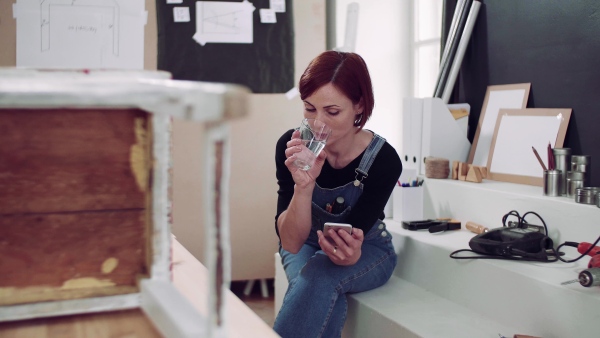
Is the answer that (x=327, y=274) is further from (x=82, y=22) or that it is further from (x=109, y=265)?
(x=82, y=22)

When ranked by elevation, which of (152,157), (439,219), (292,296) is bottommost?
(292,296)

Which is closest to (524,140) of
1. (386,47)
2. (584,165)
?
(584,165)

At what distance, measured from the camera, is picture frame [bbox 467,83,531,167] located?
7.96ft

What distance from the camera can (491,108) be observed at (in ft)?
8.41

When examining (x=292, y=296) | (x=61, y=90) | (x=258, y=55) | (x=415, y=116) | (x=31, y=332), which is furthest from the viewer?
(x=258, y=55)

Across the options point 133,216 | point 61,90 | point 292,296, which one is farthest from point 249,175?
point 61,90

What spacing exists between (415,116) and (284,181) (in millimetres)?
930

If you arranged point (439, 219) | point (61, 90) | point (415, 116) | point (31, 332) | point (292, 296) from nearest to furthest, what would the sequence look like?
point (61, 90) < point (31, 332) < point (292, 296) < point (439, 219) < point (415, 116)

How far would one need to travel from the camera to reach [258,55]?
300 centimetres

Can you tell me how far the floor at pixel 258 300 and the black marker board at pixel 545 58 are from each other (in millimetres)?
1277

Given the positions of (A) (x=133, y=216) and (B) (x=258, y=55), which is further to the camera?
(B) (x=258, y=55)

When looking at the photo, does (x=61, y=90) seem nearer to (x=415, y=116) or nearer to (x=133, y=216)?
(x=133, y=216)

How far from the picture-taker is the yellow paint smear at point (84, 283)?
70 centimetres

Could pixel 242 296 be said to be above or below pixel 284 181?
below
